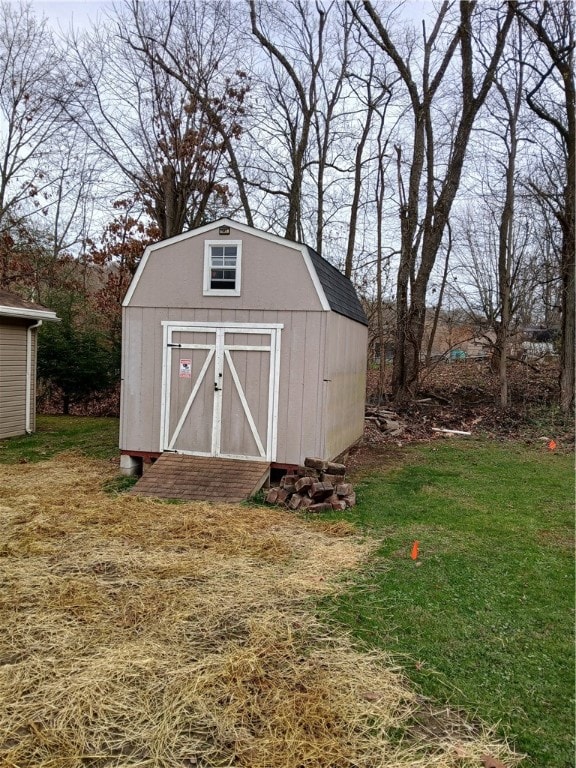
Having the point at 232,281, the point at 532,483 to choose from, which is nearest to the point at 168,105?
the point at 232,281

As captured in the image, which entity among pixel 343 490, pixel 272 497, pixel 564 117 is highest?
pixel 564 117

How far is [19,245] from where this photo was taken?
52.6ft

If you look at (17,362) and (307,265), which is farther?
(17,362)

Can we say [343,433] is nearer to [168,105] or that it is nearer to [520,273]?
[520,273]

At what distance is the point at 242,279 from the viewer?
6.56 m

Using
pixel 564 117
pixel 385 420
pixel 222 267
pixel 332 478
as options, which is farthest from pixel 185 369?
pixel 564 117

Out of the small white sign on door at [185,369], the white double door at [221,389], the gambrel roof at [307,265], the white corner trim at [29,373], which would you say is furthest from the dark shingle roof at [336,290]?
the white corner trim at [29,373]

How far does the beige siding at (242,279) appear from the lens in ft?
21.0

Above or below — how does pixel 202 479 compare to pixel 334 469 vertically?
below

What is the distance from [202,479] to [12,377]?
5.82m

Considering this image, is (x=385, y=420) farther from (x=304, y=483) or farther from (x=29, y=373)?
(x=29, y=373)

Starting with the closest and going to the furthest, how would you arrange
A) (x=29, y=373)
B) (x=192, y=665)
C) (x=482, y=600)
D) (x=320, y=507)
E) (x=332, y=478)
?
(x=192, y=665) < (x=482, y=600) < (x=320, y=507) < (x=332, y=478) < (x=29, y=373)

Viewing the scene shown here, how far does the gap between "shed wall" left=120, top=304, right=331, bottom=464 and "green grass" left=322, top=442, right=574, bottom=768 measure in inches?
40.8

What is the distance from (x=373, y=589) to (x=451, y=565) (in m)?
0.79
